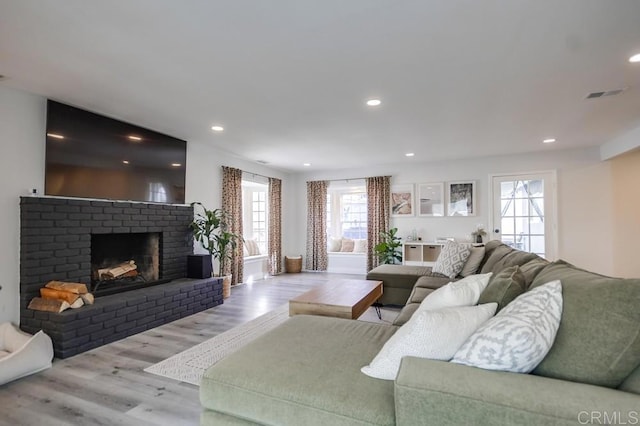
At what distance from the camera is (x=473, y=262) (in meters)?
3.96

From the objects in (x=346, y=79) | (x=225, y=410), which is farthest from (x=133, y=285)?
(x=346, y=79)

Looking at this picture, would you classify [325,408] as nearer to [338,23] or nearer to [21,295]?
[338,23]

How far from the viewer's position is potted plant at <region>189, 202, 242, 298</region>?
4.84 meters

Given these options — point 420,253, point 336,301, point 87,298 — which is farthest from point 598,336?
point 420,253

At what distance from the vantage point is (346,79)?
2.73 metres

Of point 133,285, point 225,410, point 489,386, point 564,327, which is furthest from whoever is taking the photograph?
point 133,285

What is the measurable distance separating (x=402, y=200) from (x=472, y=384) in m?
5.92

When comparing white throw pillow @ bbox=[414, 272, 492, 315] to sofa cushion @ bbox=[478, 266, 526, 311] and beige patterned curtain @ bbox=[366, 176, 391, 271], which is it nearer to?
sofa cushion @ bbox=[478, 266, 526, 311]

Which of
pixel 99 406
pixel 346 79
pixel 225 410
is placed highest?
pixel 346 79

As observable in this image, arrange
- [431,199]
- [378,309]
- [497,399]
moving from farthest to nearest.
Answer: [431,199], [378,309], [497,399]

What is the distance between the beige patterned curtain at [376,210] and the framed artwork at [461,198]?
122 centimetres

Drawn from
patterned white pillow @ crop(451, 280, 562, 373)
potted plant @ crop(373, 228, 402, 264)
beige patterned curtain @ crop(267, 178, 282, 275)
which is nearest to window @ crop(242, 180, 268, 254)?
beige patterned curtain @ crop(267, 178, 282, 275)

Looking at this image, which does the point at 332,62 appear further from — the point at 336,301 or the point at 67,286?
the point at 67,286

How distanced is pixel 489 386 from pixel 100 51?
3.02 m
